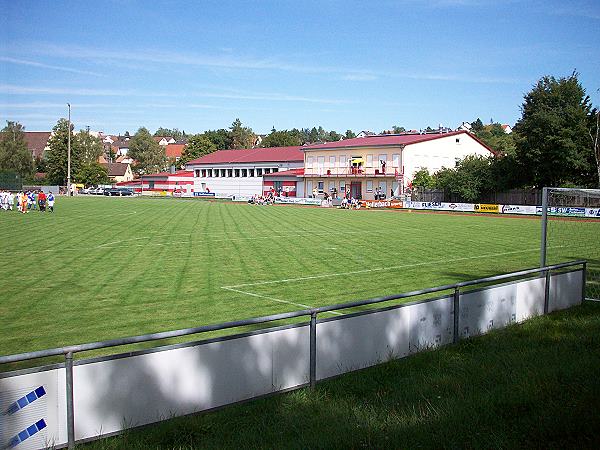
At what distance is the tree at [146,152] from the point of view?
144m

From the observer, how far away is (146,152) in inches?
5655

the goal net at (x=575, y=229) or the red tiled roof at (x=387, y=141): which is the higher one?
the red tiled roof at (x=387, y=141)

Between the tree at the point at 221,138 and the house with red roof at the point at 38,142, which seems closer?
the house with red roof at the point at 38,142

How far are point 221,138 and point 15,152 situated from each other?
5226 centimetres

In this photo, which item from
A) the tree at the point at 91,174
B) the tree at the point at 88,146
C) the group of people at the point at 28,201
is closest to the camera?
the group of people at the point at 28,201

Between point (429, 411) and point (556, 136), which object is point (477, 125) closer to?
point (556, 136)

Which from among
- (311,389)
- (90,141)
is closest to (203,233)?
(311,389)

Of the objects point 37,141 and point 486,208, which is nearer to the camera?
point 486,208

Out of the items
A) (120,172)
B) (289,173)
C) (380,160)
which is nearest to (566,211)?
(380,160)

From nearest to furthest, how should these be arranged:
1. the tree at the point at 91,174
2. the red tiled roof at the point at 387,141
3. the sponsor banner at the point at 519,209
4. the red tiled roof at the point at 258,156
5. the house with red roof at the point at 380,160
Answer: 1. the sponsor banner at the point at 519,209
2. the house with red roof at the point at 380,160
3. the red tiled roof at the point at 387,141
4. the red tiled roof at the point at 258,156
5. the tree at the point at 91,174

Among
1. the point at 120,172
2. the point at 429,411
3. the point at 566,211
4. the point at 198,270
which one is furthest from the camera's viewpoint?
the point at 120,172

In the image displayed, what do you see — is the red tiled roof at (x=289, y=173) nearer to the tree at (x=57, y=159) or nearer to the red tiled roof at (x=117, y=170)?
the tree at (x=57, y=159)

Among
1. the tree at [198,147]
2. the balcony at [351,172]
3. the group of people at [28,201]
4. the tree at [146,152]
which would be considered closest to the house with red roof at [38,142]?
the tree at [146,152]

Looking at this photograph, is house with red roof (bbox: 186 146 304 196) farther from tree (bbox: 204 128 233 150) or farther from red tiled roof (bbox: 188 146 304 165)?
tree (bbox: 204 128 233 150)
